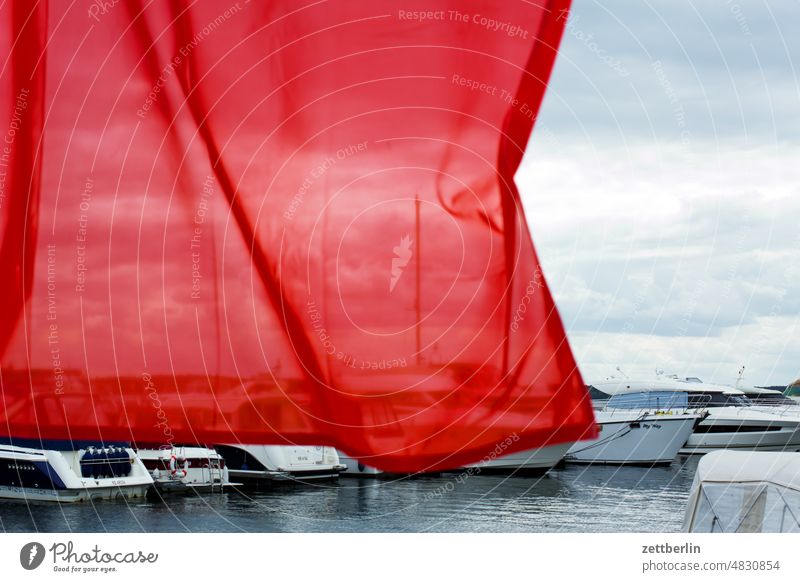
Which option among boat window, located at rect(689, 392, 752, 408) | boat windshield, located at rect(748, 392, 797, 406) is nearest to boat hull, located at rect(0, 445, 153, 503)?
boat window, located at rect(689, 392, 752, 408)

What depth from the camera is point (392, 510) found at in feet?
Answer: 44.1

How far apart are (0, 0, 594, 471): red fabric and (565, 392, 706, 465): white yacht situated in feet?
66.6

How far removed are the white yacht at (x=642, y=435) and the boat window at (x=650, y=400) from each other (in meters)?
0.89

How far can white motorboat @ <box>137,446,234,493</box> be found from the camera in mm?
14961

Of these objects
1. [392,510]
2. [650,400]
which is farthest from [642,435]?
[392,510]

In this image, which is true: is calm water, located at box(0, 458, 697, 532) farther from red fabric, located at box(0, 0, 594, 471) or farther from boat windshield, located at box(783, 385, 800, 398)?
boat windshield, located at box(783, 385, 800, 398)

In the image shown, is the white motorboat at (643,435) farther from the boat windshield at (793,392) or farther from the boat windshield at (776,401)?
the boat windshield at (793,392)

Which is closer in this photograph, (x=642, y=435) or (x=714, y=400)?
(x=642, y=435)

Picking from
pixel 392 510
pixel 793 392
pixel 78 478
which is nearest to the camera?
pixel 78 478

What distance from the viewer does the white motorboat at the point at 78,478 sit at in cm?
1248

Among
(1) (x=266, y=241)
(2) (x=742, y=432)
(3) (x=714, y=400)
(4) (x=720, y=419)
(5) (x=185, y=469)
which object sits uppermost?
(1) (x=266, y=241)

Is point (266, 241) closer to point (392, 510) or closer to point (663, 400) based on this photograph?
point (392, 510)

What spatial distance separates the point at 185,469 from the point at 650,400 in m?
14.3
